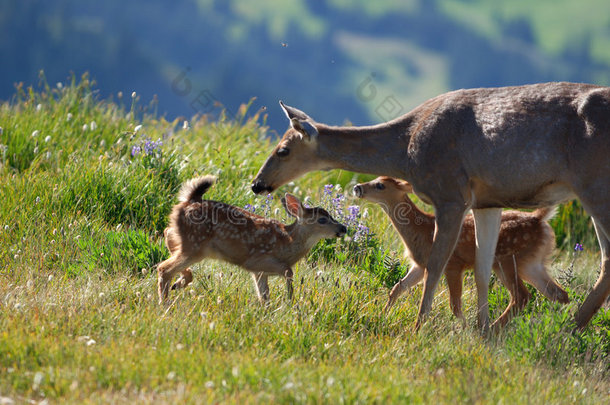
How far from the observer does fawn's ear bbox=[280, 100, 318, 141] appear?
7.39 meters

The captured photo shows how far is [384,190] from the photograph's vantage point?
8492 mm

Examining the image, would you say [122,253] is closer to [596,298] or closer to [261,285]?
→ [261,285]

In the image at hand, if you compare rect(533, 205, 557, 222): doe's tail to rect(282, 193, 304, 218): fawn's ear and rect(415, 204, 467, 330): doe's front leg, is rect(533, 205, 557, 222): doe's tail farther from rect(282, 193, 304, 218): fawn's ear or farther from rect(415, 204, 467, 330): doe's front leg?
rect(282, 193, 304, 218): fawn's ear

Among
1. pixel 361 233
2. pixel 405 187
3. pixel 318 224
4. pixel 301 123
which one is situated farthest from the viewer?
pixel 361 233

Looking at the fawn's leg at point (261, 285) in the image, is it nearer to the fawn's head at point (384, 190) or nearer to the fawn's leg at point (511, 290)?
the fawn's head at point (384, 190)

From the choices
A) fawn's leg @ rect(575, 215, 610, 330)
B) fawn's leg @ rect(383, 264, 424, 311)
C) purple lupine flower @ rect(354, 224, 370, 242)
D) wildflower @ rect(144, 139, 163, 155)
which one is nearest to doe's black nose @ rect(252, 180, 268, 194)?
fawn's leg @ rect(383, 264, 424, 311)

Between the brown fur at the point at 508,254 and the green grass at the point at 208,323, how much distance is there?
167 mm

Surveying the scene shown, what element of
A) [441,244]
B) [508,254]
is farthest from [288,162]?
[508,254]

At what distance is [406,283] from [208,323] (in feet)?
7.43

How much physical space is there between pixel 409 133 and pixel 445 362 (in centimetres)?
215

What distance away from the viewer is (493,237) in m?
7.56

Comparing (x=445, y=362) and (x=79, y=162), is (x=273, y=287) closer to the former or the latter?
(x=445, y=362)

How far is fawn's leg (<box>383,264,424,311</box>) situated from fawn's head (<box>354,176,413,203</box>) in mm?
857

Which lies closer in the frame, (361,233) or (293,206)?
(293,206)
